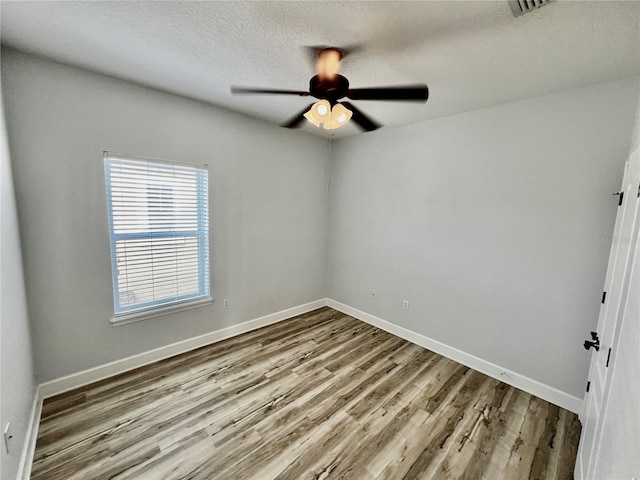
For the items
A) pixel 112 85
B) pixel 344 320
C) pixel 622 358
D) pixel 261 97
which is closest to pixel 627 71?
pixel 622 358

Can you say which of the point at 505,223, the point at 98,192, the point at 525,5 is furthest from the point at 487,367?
the point at 98,192

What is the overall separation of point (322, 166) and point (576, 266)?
10.0 ft

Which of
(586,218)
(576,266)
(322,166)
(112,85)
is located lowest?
(576,266)

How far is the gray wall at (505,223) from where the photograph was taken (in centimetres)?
201

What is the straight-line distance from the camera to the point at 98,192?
217 cm

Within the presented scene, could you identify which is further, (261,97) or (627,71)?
(261,97)

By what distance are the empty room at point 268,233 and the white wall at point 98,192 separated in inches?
0.7

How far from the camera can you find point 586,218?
80.1 inches

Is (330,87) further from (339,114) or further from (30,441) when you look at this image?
(30,441)

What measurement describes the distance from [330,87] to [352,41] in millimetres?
325

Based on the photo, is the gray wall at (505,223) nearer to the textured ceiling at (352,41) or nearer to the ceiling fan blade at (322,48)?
the textured ceiling at (352,41)

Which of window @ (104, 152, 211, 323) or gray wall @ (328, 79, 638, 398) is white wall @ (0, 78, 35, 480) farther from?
gray wall @ (328, 79, 638, 398)

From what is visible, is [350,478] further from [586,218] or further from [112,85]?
[112,85]

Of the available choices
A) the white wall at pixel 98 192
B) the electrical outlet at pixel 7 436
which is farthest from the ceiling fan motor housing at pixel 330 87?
the electrical outlet at pixel 7 436
